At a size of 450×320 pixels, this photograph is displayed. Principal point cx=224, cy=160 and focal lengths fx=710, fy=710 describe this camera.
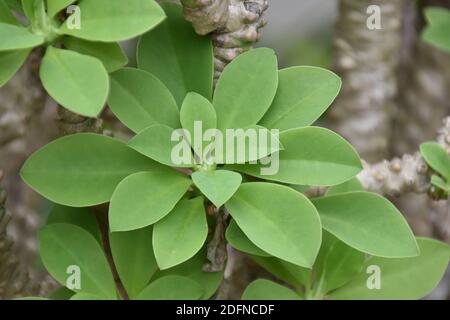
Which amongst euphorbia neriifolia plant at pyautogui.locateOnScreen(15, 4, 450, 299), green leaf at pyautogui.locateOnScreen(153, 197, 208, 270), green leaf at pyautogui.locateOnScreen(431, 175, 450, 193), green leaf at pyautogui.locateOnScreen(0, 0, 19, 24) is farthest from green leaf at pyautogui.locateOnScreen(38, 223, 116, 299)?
green leaf at pyautogui.locateOnScreen(431, 175, 450, 193)

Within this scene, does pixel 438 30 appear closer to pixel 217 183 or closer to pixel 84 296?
pixel 217 183

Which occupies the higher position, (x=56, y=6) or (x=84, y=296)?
(x=56, y=6)

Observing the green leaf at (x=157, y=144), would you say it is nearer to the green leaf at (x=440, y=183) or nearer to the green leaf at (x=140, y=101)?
the green leaf at (x=140, y=101)

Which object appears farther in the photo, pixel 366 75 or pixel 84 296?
pixel 366 75

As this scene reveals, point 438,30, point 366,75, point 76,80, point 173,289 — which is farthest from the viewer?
point 366,75

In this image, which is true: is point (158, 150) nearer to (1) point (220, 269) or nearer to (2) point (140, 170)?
(2) point (140, 170)

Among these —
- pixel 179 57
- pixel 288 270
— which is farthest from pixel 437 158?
pixel 179 57

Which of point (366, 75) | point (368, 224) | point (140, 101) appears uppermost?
point (140, 101)

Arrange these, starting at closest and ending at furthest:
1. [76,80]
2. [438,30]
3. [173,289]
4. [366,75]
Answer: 1. [76,80]
2. [173,289]
3. [438,30]
4. [366,75]
